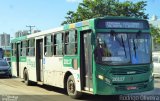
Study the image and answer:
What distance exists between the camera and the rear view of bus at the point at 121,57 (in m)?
13.3

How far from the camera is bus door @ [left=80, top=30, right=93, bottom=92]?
1402cm

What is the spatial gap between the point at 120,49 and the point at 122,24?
948 millimetres

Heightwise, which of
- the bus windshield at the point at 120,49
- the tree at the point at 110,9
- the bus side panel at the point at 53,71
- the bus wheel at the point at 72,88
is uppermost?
the tree at the point at 110,9

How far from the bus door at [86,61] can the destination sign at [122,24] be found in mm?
587

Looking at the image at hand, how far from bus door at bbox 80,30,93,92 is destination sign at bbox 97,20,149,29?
1.93 ft

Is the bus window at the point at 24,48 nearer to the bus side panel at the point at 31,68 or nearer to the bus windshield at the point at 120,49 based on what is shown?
the bus side panel at the point at 31,68

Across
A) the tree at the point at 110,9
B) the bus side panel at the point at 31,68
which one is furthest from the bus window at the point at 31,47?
the tree at the point at 110,9

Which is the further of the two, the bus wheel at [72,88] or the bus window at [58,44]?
the bus window at [58,44]

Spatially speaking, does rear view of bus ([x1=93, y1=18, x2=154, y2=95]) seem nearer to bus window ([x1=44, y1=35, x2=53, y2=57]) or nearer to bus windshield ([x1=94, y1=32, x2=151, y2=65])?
bus windshield ([x1=94, y1=32, x2=151, y2=65])

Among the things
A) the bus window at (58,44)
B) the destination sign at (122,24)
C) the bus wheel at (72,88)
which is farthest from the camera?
the bus window at (58,44)

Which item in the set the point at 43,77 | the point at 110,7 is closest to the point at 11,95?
the point at 43,77

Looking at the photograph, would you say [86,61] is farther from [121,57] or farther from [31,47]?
[31,47]

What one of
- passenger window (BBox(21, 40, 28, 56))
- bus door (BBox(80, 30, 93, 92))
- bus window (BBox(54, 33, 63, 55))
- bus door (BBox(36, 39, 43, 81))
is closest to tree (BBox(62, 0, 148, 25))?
passenger window (BBox(21, 40, 28, 56))

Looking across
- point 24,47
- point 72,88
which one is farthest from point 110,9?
point 72,88
